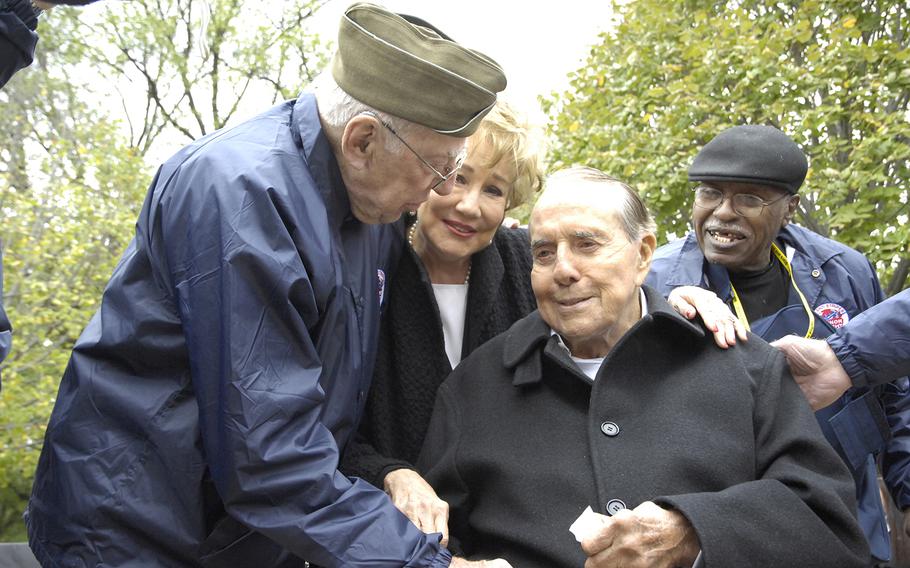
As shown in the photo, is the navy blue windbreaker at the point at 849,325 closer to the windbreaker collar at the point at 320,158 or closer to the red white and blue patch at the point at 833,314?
the red white and blue patch at the point at 833,314

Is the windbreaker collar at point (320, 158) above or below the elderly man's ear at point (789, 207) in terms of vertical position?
above

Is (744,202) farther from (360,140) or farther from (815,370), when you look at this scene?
(360,140)

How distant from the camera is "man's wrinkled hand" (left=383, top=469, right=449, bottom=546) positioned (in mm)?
2498

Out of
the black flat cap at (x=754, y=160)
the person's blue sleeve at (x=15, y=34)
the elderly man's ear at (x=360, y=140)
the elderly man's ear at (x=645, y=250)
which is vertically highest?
the person's blue sleeve at (x=15, y=34)

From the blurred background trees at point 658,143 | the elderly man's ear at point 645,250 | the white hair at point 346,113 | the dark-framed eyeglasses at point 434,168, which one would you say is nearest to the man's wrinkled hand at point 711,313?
the elderly man's ear at point 645,250

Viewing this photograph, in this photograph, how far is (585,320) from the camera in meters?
2.78

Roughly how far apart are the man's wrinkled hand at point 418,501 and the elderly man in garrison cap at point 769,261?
1.46 metres

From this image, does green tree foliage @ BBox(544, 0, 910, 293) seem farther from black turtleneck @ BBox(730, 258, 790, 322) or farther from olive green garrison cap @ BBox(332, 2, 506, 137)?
olive green garrison cap @ BBox(332, 2, 506, 137)

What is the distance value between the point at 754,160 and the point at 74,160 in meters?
6.60

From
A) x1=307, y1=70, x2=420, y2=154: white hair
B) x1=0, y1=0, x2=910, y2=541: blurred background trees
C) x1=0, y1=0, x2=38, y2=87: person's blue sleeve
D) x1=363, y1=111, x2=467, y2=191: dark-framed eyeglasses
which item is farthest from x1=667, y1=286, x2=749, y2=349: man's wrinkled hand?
x1=0, y1=0, x2=910, y2=541: blurred background trees

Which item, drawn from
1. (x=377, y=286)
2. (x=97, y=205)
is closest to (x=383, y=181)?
(x=377, y=286)

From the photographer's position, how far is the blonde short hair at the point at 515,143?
9.84ft

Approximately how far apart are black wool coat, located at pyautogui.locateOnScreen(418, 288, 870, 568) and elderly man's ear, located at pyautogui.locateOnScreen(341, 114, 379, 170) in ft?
2.75

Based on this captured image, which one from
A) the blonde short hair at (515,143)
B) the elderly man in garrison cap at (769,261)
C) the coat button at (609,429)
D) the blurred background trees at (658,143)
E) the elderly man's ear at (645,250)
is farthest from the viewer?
the blurred background trees at (658,143)
